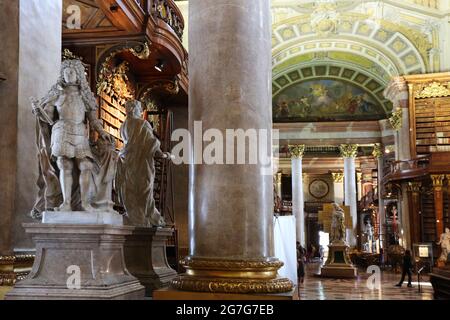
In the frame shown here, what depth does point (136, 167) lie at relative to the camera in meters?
5.34

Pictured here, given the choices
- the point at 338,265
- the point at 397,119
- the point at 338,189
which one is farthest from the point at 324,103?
the point at 338,265

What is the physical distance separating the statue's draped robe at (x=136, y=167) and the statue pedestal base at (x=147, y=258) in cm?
18

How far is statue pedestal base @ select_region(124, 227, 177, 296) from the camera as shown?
16.3 ft

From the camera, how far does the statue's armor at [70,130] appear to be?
14.1ft

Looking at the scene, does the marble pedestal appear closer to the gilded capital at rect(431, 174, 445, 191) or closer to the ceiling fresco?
the gilded capital at rect(431, 174, 445, 191)

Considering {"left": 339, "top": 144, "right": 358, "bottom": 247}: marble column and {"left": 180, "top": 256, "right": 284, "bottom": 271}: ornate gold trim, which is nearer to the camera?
{"left": 180, "top": 256, "right": 284, "bottom": 271}: ornate gold trim

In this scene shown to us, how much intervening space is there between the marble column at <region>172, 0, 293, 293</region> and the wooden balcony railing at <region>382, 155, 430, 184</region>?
15.2 m

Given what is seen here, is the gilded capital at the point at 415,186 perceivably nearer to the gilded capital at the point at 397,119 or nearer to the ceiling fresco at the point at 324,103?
the gilded capital at the point at 397,119

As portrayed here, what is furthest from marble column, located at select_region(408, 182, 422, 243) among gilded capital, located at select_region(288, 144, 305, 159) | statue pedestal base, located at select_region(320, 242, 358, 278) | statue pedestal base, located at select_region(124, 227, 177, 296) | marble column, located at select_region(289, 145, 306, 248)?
statue pedestal base, located at select_region(124, 227, 177, 296)

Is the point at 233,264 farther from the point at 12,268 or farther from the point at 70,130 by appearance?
the point at 12,268

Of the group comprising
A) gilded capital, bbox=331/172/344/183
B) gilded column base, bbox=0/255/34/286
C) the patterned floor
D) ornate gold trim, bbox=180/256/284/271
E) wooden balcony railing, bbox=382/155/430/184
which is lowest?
the patterned floor

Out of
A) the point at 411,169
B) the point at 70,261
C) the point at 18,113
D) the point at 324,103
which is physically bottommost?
the point at 70,261

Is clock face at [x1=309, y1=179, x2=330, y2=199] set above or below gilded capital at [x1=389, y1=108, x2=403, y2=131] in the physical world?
below

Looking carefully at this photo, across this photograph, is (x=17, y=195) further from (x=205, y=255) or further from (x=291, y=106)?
(x=291, y=106)
